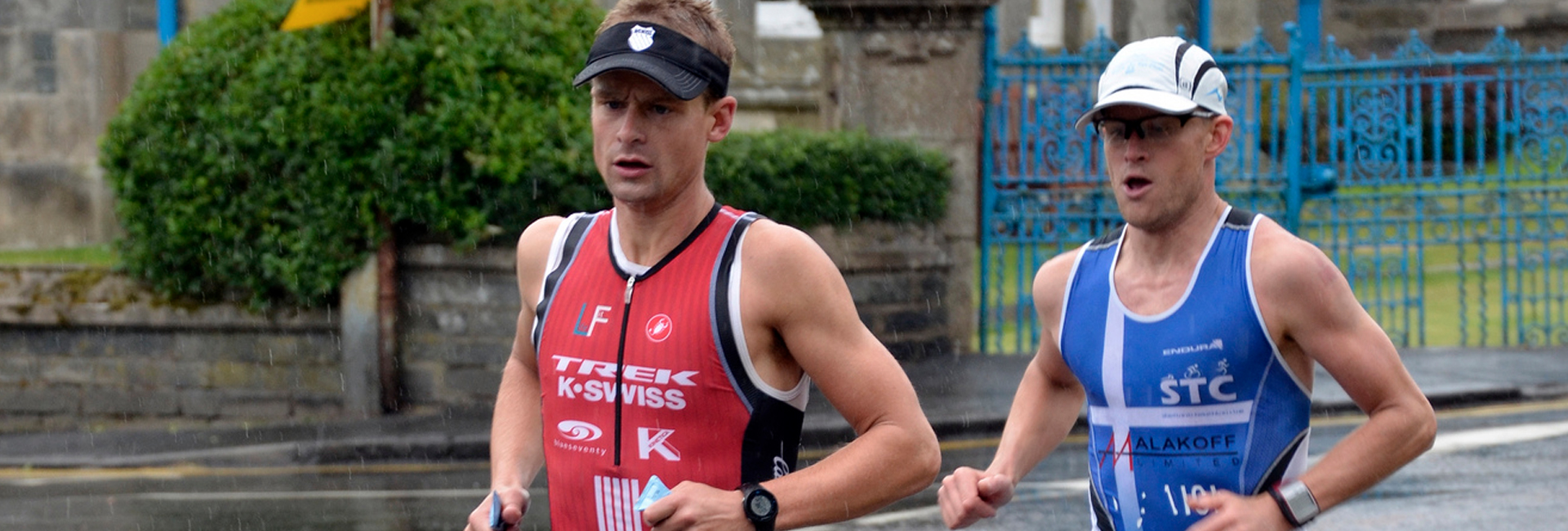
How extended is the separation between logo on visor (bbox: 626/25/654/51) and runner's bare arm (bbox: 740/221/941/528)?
36cm

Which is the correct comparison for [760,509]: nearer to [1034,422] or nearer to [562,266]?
[562,266]

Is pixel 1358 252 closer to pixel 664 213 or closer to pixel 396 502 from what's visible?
pixel 396 502

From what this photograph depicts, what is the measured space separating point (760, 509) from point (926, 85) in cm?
994

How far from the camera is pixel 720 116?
3.11m

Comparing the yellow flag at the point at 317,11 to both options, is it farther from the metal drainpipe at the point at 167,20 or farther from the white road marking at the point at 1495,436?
the white road marking at the point at 1495,436

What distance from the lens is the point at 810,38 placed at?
2080cm

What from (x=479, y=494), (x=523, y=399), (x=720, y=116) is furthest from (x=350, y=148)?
(x=720, y=116)

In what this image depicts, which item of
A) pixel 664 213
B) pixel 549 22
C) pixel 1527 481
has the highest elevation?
pixel 549 22

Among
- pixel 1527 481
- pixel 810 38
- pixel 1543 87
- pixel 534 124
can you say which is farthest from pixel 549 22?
pixel 810 38

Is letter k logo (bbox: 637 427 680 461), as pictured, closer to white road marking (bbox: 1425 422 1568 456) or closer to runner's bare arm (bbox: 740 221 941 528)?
runner's bare arm (bbox: 740 221 941 528)

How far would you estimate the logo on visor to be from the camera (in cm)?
292

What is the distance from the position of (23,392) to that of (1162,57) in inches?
406

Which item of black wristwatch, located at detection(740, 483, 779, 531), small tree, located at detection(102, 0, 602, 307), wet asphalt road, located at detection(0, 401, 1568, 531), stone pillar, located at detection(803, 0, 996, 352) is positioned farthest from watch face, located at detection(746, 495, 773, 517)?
stone pillar, located at detection(803, 0, 996, 352)

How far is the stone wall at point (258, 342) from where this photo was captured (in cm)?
1097
